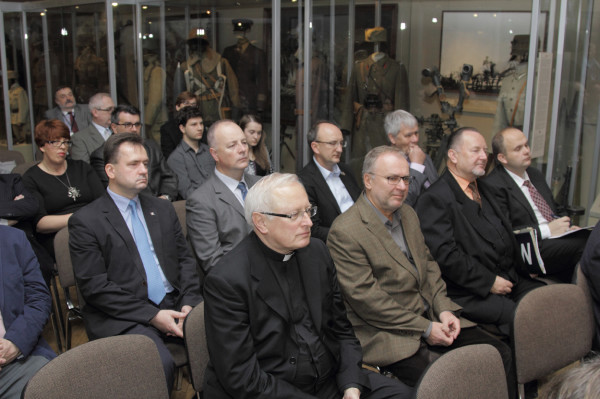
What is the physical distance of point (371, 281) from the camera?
2.58 m

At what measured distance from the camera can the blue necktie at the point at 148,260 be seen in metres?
2.71

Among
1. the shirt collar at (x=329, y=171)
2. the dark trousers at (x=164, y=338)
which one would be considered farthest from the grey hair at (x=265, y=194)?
the shirt collar at (x=329, y=171)

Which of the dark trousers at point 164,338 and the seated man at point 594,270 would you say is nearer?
the dark trousers at point 164,338

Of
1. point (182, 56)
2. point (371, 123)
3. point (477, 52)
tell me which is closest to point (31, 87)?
point (182, 56)

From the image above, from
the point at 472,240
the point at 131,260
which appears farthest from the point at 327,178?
the point at 131,260

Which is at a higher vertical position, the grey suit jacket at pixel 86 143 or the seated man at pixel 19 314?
the grey suit jacket at pixel 86 143

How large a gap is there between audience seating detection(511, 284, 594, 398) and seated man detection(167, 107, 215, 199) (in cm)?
276

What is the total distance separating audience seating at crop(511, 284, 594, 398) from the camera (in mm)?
2207

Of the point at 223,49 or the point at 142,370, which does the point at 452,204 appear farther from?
the point at 223,49

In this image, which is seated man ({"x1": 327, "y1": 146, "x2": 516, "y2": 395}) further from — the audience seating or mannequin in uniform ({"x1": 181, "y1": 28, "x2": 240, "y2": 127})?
mannequin in uniform ({"x1": 181, "y1": 28, "x2": 240, "y2": 127})

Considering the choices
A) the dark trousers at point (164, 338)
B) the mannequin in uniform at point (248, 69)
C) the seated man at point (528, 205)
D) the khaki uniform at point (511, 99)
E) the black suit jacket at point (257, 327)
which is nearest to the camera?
the black suit jacket at point (257, 327)

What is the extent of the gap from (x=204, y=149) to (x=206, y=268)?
1.70 meters

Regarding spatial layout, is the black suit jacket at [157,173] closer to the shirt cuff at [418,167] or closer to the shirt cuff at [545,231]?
the shirt cuff at [418,167]

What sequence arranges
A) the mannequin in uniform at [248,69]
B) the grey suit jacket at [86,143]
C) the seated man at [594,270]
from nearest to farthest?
the seated man at [594,270]
the grey suit jacket at [86,143]
the mannequin in uniform at [248,69]
